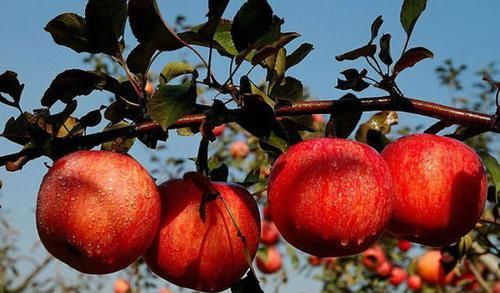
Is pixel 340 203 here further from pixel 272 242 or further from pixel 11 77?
pixel 272 242

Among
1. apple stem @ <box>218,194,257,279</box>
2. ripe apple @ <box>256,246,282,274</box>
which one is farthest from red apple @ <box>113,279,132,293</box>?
apple stem @ <box>218,194,257,279</box>

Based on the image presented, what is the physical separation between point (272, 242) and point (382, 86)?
371cm

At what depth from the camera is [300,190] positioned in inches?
42.3

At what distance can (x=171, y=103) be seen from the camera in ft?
3.24

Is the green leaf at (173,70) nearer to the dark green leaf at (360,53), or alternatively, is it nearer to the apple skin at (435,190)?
the dark green leaf at (360,53)

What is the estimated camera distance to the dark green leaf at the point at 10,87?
1.20 meters

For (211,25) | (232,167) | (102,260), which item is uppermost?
(211,25)

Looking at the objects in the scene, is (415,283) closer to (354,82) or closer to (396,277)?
(396,277)

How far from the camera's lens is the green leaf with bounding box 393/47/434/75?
1.14 m

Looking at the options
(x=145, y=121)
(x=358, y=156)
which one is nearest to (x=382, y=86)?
(x=358, y=156)

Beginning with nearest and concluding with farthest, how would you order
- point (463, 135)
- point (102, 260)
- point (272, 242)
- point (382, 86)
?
1. point (102, 260)
2. point (382, 86)
3. point (463, 135)
4. point (272, 242)

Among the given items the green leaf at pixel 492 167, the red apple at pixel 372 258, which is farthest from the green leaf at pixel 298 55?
the red apple at pixel 372 258


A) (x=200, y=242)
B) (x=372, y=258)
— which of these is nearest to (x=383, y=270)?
(x=372, y=258)

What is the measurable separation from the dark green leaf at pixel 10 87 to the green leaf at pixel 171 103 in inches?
13.1
